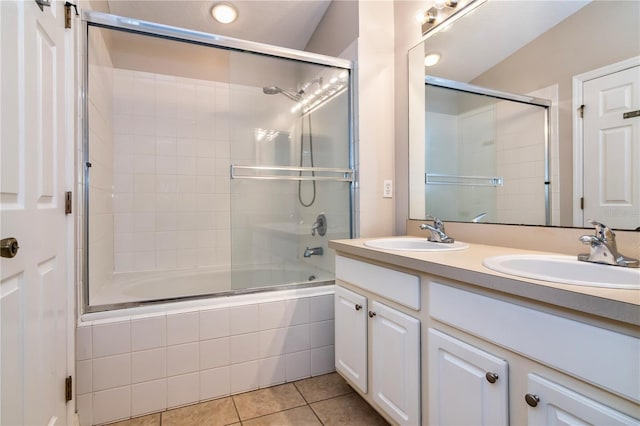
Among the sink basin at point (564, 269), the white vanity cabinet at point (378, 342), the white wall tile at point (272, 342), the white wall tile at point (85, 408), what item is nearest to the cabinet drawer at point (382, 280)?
the white vanity cabinet at point (378, 342)

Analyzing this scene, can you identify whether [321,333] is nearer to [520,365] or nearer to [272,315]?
[272,315]

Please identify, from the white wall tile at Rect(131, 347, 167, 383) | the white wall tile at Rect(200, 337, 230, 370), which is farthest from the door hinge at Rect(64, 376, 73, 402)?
the white wall tile at Rect(200, 337, 230, 370)

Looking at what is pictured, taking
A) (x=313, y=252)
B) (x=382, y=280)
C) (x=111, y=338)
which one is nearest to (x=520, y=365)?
(x=382, y=280)

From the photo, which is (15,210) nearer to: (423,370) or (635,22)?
(423,370)

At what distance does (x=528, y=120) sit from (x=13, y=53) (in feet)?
6.06

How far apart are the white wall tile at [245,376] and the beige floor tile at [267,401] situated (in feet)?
0.11

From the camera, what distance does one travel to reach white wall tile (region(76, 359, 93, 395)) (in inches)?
54.9

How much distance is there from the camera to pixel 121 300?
1.59 meters

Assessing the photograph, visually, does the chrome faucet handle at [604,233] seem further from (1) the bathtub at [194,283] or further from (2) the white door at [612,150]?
(1) the bathtub at [194,283]

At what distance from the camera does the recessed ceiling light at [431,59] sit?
1.84 metres

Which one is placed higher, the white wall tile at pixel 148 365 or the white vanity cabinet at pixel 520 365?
the white vanity cabinet at pixel 520 365

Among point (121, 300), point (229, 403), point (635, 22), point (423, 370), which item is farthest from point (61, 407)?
point (635, 22)

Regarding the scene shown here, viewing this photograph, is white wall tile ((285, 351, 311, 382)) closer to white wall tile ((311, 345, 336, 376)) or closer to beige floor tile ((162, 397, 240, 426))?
white wall tile ((311, 345, 336, 376))

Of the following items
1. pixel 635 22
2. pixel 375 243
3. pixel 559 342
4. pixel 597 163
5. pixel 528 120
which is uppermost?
pixel 635 22
